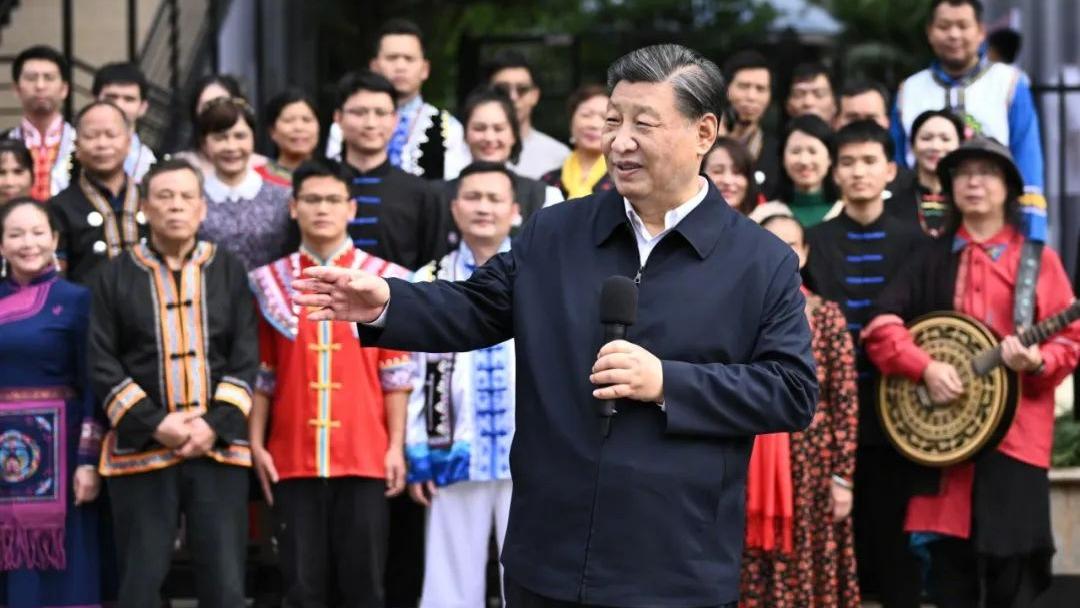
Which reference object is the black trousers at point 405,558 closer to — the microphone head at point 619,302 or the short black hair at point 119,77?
the short black hair at point 119,77

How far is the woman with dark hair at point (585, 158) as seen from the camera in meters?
8.34

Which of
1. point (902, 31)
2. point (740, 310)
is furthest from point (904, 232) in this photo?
point (902, 31)

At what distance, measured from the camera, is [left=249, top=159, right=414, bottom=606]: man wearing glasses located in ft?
23.1

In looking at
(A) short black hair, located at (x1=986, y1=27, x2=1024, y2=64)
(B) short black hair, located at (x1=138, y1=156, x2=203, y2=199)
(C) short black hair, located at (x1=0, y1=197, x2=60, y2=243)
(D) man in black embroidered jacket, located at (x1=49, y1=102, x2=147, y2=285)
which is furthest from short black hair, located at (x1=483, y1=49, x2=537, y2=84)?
(A) short black hair, located at (x1=986, y1=27, x2=1024, y2=64)

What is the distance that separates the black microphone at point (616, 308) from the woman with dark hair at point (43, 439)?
3.58 metres

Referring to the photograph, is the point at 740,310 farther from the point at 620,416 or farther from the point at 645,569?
the point at 645,569

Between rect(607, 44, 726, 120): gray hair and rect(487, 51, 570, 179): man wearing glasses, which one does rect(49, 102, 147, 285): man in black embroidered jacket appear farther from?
rect(607, 44, 726, 120): gray hair

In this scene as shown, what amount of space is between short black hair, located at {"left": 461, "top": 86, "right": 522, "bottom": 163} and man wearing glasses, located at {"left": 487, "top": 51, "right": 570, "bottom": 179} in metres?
0.37

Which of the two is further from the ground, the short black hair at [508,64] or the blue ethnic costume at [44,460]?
the short black hair at [508,64]

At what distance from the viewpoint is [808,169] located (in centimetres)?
802

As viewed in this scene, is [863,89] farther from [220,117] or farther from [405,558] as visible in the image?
[405,558]

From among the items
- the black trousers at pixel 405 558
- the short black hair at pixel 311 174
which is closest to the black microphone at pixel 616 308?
the short black hair at pixel 311 174

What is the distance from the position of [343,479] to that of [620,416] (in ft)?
10.5

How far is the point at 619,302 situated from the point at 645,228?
34cm
